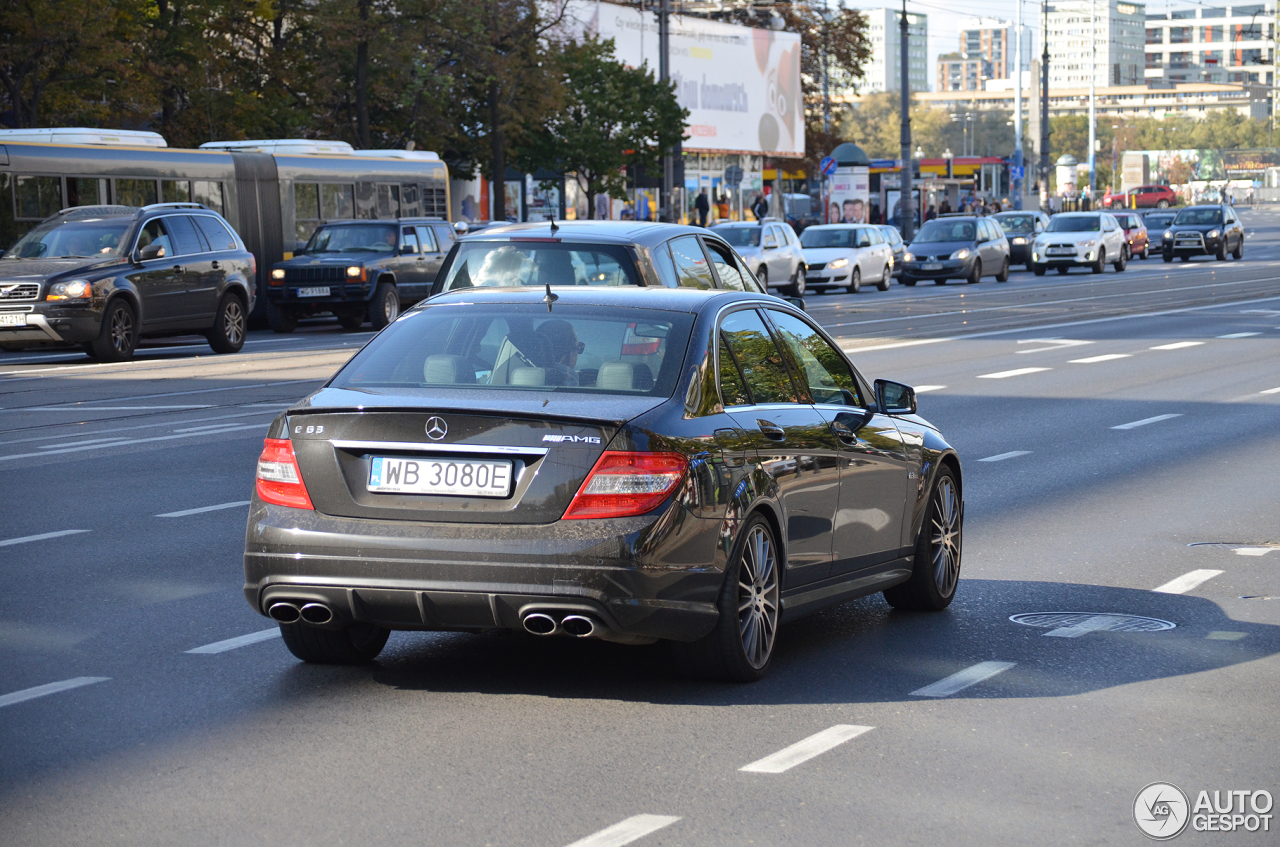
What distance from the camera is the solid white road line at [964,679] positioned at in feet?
20.7

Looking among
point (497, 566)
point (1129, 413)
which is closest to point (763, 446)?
point (497, 566)

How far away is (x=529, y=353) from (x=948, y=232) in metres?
40.5

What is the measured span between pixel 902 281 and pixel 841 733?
43.0 meters

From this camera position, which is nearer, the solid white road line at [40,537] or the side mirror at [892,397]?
the side mirror at [892,397]

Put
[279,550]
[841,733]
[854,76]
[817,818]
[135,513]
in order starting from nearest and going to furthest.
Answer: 1. [817,818]
2. [841,733]
3. [279,550]
4. [135,513]
5. [854,76]

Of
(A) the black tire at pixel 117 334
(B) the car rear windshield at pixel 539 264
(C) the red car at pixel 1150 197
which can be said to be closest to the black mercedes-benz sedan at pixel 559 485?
(B) the car rear windshield at pixel 539 264

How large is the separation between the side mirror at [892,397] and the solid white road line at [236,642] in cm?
253

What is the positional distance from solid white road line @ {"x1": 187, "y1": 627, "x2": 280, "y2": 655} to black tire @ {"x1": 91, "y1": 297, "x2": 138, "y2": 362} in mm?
16493

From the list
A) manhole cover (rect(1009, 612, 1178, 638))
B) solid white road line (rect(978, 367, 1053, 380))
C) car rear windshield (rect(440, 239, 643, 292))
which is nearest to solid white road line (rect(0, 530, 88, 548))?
car rear windshield (rect(440, 239, 643, 292))

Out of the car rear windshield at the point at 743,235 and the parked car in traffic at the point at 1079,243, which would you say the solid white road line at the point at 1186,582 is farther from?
the parked car in traffic at the point at 1079,243

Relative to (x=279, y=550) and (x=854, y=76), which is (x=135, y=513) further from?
(x=854, y=76)

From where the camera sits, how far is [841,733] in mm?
5719

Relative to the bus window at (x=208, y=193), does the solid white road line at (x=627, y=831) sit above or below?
below

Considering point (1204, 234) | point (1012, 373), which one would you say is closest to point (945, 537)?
point (1012, 373)
